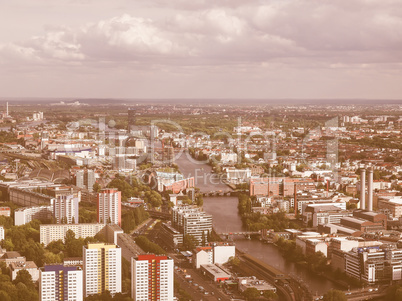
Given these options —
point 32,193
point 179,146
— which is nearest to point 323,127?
point 179,146

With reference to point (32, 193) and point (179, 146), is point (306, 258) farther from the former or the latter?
point (179, 146)

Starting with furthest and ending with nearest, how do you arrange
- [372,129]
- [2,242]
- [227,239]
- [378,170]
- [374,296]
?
[372,129] → [378,170] → [227,239] → [2,242] → [374,296]

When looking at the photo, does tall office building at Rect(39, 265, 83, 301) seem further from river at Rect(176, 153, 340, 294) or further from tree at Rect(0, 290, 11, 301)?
river at Rect(176, 153, 340, 294)

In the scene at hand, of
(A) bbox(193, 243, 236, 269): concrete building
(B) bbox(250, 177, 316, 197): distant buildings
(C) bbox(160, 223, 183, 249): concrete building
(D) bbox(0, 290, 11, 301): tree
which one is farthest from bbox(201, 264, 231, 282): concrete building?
(B) bbox(250, 177, 316, 197): distant buildings

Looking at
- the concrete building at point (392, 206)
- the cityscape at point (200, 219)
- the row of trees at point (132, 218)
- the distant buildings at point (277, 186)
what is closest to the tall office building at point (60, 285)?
the cityscape at point (200, 219)

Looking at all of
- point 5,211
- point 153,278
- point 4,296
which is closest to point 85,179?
point 5,211

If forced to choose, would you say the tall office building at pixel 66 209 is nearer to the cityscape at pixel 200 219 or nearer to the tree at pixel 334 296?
the cityscape at pixel 200 219
